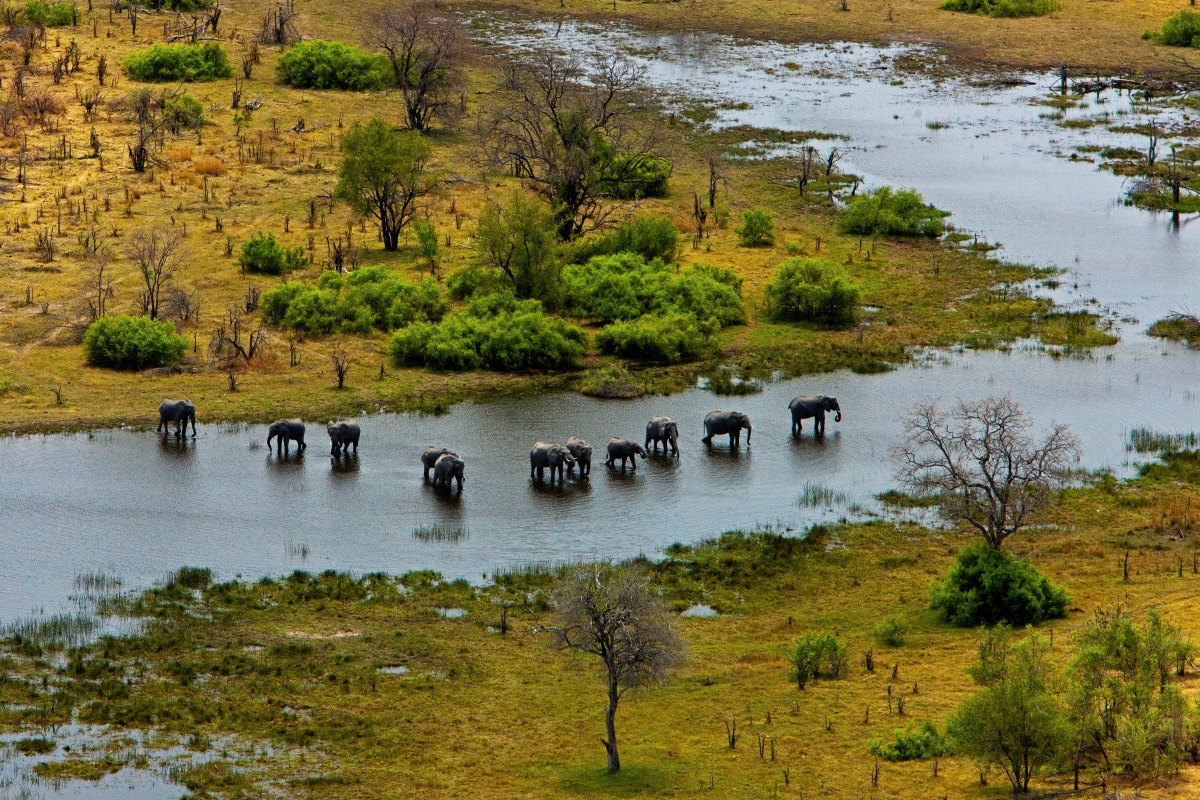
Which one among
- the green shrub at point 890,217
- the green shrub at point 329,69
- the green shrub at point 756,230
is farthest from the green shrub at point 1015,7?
the green shrub at point 756,230

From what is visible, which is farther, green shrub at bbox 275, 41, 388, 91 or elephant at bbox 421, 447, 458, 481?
green shrub at bbox 275, 41, 388, 91

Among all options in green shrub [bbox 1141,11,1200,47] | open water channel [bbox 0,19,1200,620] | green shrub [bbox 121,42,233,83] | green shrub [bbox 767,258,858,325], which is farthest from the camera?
green shrub [bbox 1141,11,1200,47]

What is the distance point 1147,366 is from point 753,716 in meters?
28.3

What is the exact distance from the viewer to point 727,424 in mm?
44000

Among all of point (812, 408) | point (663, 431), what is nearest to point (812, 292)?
point (812, 408)

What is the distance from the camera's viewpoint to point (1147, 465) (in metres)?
42.4

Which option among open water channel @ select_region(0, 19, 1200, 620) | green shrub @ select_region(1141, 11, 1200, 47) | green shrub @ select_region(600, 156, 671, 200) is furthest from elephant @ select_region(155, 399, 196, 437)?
green shrub @ select_region(1141, 11, 1200, 47)

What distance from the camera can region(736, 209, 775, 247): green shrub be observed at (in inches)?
2518

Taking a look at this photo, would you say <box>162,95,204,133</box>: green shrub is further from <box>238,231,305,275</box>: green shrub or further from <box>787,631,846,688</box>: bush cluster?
<box>787,631,846,688</box>: bush cluster

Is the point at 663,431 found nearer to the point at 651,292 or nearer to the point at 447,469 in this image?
the point at 447,469

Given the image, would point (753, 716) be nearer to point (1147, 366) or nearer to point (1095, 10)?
point (1147, 366)

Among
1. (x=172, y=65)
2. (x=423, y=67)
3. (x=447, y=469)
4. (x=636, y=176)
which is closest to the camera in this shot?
(x=447, y=469)

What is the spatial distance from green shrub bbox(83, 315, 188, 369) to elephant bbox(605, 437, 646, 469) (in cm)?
1575

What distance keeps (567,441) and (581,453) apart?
98 centimetres
